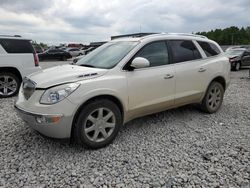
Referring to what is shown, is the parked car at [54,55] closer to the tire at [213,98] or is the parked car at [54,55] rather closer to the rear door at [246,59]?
the rear door at [246,59]

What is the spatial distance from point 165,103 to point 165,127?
492 millimetres

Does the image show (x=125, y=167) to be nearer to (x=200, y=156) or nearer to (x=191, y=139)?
(x=200, y=156)

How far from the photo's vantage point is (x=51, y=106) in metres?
2.94

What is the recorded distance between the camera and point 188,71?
4273mm

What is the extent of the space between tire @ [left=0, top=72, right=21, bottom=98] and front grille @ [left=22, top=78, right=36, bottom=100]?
3.55 m

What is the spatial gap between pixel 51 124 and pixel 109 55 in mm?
1600

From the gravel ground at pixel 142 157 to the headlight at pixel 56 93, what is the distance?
2.66 feet

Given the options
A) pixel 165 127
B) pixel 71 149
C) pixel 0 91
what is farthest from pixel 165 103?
pixel 0 91

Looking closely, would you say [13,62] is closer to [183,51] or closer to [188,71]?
[183,51]

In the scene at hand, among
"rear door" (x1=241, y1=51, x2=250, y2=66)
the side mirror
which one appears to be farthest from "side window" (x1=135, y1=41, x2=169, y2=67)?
"rear door" (x1=241, y1=51, x2=250, y2=66)

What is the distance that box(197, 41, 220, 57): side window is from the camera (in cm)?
478

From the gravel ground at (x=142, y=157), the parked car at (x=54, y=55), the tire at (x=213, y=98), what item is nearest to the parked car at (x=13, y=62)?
the gravel ground at (x=142, y=157)

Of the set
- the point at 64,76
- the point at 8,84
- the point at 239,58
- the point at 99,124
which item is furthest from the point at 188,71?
the point at 239,58

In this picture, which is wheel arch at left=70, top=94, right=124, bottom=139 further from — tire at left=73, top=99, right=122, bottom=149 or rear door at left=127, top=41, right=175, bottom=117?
rear door at left=127, top=41, right=175, bottom=117
